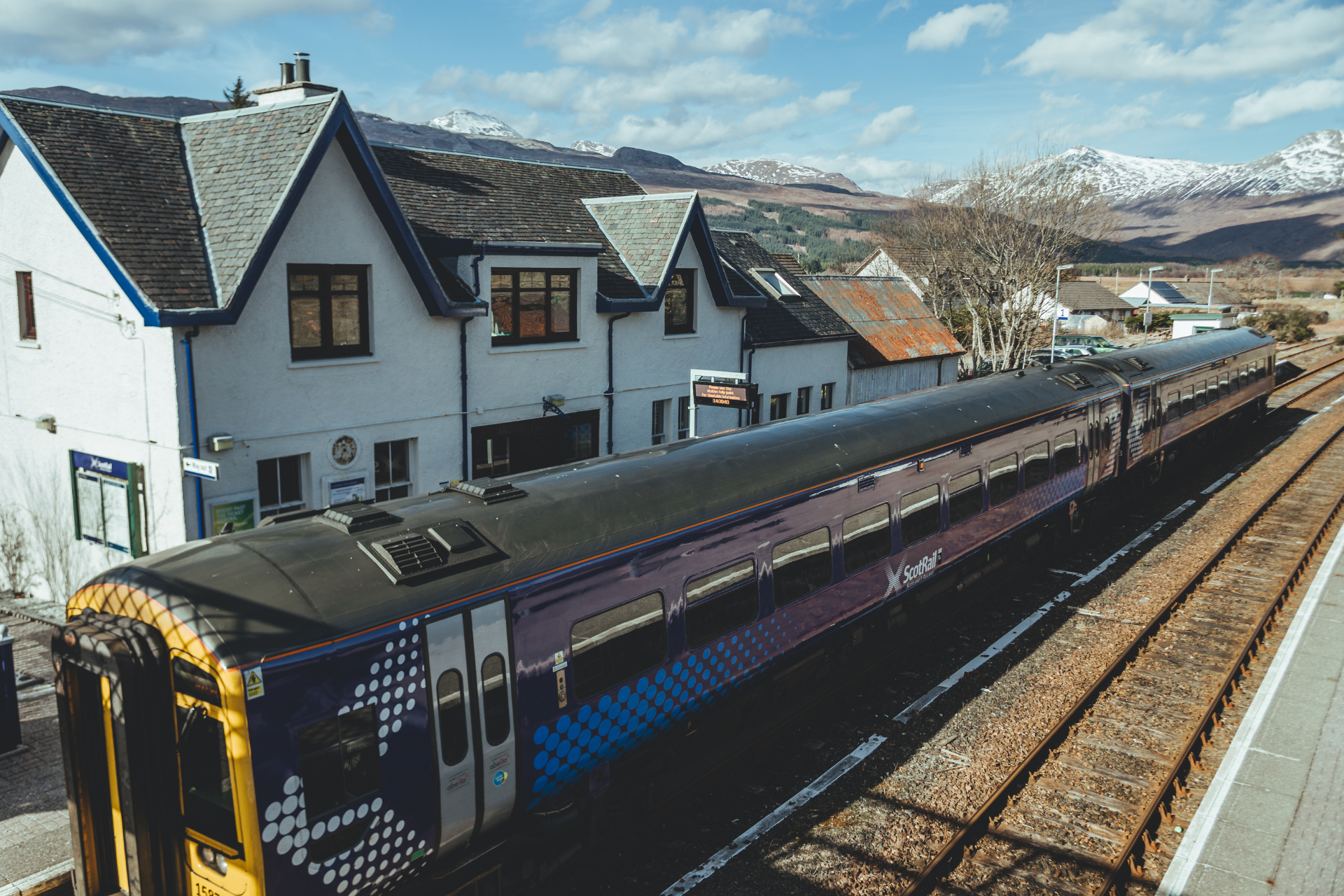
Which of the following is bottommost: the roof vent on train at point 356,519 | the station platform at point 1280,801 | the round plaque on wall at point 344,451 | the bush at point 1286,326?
the station platform at point 1280,801

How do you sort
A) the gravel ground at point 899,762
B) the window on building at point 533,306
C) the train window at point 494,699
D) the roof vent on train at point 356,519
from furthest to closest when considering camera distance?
the window on building at point 533,306
the gravel ground at point 899,762
the roof vent on train at point 356,519
the train window at point 494,699

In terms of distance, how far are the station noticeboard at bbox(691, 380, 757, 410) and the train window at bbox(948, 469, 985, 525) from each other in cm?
448

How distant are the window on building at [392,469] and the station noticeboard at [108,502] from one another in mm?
3385

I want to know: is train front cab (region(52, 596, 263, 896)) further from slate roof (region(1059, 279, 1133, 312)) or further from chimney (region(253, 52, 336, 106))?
slate roof (region(1059, 279, 1133, 312))

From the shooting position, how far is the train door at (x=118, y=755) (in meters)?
5.63

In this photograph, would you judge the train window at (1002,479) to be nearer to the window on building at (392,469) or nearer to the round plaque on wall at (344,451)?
the window on building at (392,469)

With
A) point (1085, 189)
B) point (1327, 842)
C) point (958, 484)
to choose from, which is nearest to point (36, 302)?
point (958, 484)

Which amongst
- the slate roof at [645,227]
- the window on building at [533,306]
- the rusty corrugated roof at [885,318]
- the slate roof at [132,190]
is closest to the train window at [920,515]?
the window on building at [533,306]

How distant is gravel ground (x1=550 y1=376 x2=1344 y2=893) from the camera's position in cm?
792

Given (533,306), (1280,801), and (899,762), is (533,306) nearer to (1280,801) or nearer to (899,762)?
(899,762)

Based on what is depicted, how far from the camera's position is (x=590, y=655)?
7461 mm

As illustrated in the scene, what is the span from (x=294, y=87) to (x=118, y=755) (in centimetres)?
1285

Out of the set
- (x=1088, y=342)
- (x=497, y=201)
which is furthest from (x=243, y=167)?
(x=1088, y=342)

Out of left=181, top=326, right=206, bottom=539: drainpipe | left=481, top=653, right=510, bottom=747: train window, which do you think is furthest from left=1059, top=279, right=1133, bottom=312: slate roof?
left=481, top=653, right=510, bottom=747: train window
